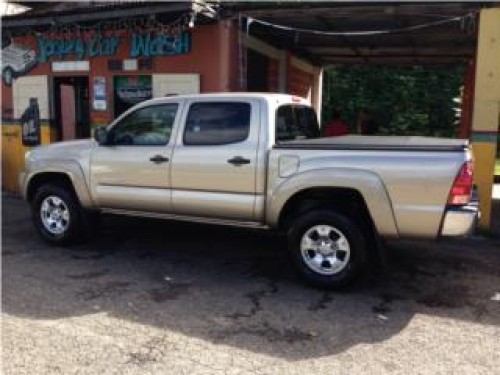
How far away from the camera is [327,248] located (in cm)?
596

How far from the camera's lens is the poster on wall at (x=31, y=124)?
471 inches

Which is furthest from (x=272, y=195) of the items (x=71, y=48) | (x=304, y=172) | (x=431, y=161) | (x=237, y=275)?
(x=71, y=48)

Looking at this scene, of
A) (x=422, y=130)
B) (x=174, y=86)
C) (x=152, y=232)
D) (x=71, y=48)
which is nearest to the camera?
(x=152, y=232)

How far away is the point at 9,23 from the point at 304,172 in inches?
295

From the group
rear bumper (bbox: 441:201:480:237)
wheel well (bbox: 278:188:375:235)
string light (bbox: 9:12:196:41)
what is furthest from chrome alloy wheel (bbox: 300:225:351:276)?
string light (bbox: 9:12:196:41)

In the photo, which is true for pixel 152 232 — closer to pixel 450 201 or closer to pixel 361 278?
pixel 361 278

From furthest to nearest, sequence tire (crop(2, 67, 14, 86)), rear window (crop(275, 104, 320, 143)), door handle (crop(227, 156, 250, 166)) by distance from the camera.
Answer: tire (crop(2, 67, 14, 86))
rear window (crop(275, 104, 320, 143))
door handle (crop(227, 156, 250, 166))

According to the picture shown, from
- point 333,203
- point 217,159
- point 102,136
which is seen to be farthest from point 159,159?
point 333,203

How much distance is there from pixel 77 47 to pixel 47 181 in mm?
4437

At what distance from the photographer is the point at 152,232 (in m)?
8.41

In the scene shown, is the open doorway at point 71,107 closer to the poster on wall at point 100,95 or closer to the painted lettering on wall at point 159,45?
the poster on wall at point 100,95

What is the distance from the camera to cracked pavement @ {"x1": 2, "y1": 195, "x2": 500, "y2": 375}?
4.36 m

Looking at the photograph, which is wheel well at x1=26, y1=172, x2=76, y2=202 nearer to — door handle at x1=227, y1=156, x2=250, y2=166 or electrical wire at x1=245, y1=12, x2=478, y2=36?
door handle at x1=227, y1=156, x2=250, y2=166

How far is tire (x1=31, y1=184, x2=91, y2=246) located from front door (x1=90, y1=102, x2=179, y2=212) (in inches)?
14.8
